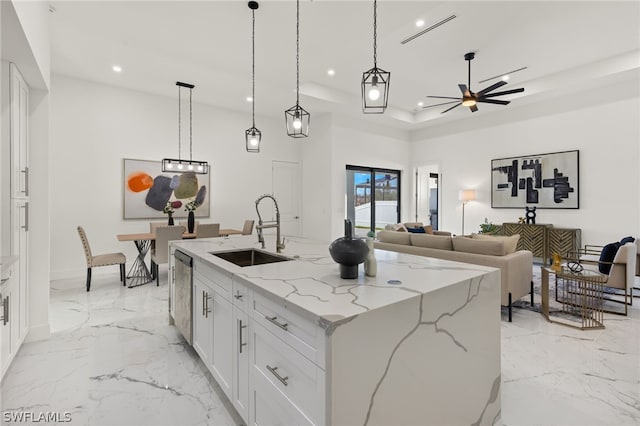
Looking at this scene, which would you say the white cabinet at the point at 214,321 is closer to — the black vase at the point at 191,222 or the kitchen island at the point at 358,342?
the kitchen island at the point at 358,342

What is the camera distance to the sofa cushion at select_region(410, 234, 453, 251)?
3.61 metres

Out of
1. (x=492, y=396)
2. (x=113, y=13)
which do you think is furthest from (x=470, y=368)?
A: (x=113, y=13)

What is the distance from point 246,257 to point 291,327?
1562 millimetres

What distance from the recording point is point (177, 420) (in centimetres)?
177

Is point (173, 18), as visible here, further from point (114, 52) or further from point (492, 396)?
point (492, 396)

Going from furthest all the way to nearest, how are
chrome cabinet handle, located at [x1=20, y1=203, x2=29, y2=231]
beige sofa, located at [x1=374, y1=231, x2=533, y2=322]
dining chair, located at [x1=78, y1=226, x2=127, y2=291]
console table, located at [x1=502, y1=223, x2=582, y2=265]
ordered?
console table, located at [x1=502, y1=223, x2=582, y2=265] < dining chair, located at [x1=78, y1=226, x2=127, y2=291] < beige sofa, located at [x1=374, y1=231, x2=533, y2=322] < chrome cabinet handle, located at [x1=20, y1=203, x2=29, y2=231]

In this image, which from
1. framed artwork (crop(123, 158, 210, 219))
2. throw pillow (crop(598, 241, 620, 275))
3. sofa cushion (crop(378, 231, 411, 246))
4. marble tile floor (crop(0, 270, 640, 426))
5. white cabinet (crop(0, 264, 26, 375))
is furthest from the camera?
framed artwork (crop(123, 158, 210, 219))

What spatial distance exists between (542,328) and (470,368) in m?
2.12

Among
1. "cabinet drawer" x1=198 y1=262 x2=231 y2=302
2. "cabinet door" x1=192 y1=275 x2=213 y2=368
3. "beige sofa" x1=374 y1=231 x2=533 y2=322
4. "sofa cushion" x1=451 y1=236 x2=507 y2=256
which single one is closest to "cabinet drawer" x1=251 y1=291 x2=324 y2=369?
"cabinet drawer" x1=198 y1=262 x2=231 y2=302

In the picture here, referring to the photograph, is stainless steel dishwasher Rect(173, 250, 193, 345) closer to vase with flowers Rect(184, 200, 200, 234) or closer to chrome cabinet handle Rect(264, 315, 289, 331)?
chrome cabinet handle Rect(264, 315, 289, 331)

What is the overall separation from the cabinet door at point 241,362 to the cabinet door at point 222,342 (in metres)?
0.06

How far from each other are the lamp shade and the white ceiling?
6.73 feet

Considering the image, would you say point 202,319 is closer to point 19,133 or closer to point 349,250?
point 349,250

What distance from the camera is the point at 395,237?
418cm
